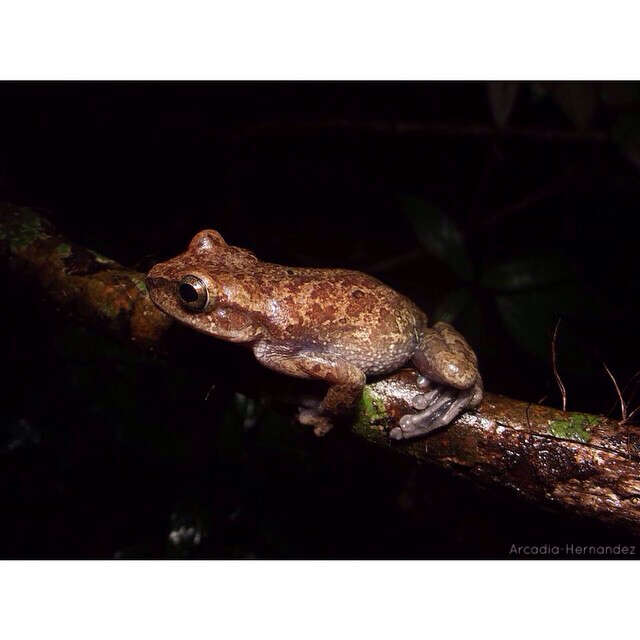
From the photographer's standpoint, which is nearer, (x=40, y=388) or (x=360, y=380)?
(x=360, y=380)

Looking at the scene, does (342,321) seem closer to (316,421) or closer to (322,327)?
(322,327)

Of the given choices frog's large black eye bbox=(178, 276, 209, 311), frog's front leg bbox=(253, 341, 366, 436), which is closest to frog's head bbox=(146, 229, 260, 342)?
frog's large black eye bbox=(178, 276, 209, 311)

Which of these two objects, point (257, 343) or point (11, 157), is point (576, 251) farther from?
point (11, 157)

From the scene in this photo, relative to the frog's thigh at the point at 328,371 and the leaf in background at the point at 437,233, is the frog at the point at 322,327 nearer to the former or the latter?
the frog's thigh at the point at 328,371

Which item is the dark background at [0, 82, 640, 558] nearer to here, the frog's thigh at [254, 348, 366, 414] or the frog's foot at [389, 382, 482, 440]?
the frog's thigh at [254, 348, 366, 414]

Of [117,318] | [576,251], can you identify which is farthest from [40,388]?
[576,251]

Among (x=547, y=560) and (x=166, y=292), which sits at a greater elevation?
(x=166, y=292)
